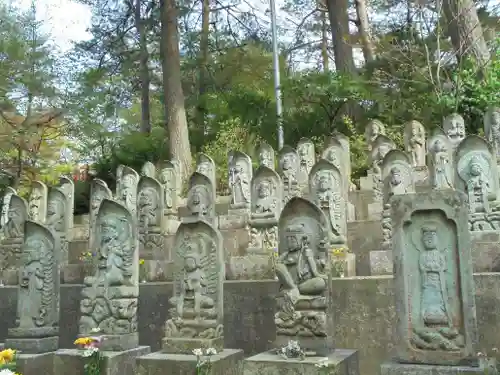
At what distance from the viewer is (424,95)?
48.8 ft

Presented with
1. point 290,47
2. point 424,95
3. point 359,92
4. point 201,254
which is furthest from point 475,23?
point 201,254

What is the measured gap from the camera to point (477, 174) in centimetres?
759

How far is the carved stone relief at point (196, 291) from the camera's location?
216 inches

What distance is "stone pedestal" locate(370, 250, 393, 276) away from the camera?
6.49 metres

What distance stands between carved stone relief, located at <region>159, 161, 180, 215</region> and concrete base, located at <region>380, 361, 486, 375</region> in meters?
7.36

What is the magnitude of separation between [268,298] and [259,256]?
0.86 meters

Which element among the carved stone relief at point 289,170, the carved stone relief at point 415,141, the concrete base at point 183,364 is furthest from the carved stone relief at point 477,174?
the carved stone relief at point 415,141

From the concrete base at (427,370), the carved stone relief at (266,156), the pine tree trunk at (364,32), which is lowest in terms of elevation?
the concrete base at (427,370)

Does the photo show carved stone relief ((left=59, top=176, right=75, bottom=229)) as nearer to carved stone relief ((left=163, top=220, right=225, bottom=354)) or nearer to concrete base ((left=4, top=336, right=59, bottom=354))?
concrete base ((left=4, top=336, right=59, bottom=354))

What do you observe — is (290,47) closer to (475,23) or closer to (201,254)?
(475,23)

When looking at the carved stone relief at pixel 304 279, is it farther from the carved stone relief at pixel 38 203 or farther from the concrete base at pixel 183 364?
the carved stone relief at pixel 38 203

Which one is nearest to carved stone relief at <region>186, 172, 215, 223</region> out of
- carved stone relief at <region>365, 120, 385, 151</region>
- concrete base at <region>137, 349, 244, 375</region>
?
concrete base at <region>137, 349, 244, 375</region>

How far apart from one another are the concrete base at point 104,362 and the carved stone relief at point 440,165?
554 cm

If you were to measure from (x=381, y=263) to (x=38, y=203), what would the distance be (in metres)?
8.13
